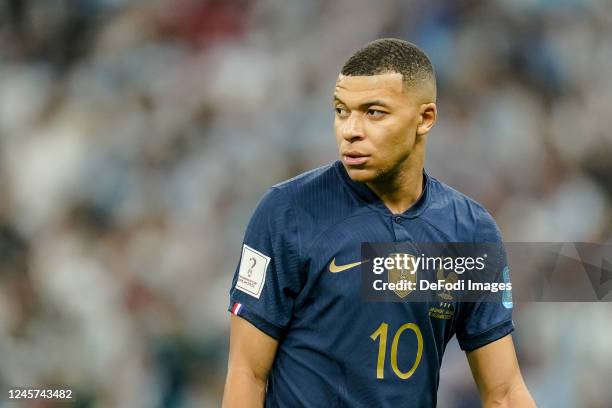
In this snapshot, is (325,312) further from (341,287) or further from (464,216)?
(464,216)

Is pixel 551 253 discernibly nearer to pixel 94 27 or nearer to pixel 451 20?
pixel 451 20

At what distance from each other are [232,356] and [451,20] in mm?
2502

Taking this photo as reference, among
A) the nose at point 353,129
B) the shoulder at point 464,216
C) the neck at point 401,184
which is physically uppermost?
the nose at point 353,129

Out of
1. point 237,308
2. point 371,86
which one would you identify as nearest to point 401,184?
point 371,86

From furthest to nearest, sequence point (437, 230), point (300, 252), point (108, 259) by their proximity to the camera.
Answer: point (108, 259) → point (437, 230) → point (300, 252)

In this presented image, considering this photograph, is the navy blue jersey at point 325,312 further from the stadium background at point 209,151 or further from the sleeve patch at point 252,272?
the stadium background at point 209,151

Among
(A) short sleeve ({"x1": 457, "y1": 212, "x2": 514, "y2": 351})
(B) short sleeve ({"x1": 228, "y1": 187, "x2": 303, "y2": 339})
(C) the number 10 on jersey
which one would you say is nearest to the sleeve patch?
(B) short sleeve ({"x1": 228, "y1": 187, "x2": 303, "y2": 339})

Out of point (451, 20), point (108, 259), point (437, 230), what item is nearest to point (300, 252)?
point (437, 230)

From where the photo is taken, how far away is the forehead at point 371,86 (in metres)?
2.34

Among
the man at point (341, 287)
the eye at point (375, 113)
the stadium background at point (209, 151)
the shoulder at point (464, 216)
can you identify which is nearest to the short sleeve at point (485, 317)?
the shoulder at point (464, 216)

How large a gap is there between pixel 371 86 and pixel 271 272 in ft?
1.60

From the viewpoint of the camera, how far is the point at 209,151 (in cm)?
435

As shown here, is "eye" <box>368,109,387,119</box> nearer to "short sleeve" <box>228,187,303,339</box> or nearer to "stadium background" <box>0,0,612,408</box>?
"short sleeve" <box>228,187,303,339</box>

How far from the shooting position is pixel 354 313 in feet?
7.72
